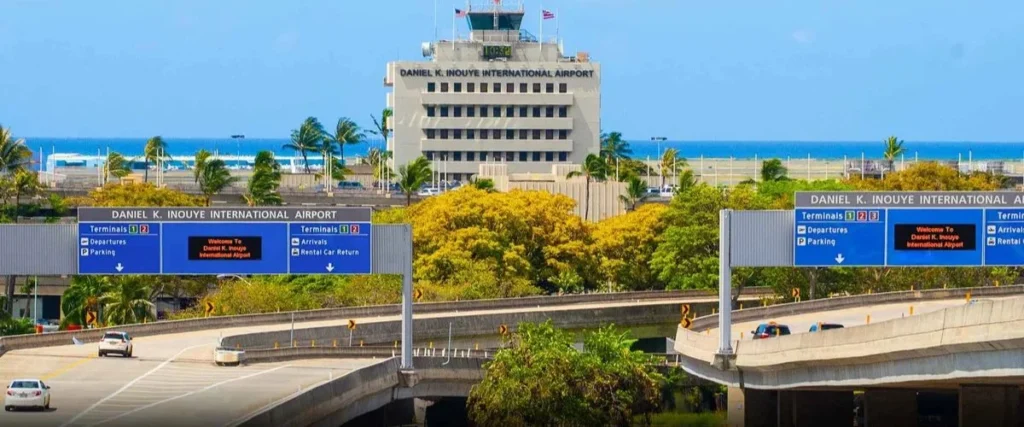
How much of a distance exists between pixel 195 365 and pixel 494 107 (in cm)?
10669

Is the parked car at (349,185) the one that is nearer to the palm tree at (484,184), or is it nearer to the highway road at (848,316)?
the palm tree at (484,184)

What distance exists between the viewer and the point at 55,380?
5556 cm

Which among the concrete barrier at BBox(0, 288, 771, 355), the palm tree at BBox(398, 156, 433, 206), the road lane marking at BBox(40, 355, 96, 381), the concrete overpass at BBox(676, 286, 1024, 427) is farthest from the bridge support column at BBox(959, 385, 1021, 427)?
the palm tree at BBox(398, 156, 433, 206)

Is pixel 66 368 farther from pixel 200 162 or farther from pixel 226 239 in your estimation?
pixel 200 162

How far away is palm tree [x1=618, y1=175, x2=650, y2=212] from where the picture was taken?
13262cm

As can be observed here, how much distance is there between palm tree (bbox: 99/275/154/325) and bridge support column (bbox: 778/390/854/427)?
3683 cm

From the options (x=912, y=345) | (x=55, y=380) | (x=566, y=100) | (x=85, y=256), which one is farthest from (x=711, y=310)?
(x=566, y=100)

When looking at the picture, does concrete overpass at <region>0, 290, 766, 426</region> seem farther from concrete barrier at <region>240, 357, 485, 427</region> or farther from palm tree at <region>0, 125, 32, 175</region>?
palm tree at <region>0, 125, 32, 175</region>

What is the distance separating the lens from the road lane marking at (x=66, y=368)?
56531mm

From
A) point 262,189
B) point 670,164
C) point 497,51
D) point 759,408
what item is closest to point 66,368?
point 759,408

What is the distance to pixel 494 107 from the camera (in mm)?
166125

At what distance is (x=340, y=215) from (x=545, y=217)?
1549 inches

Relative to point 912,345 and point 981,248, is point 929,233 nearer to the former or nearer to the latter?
point 981,248

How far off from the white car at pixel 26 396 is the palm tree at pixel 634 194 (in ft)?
284
